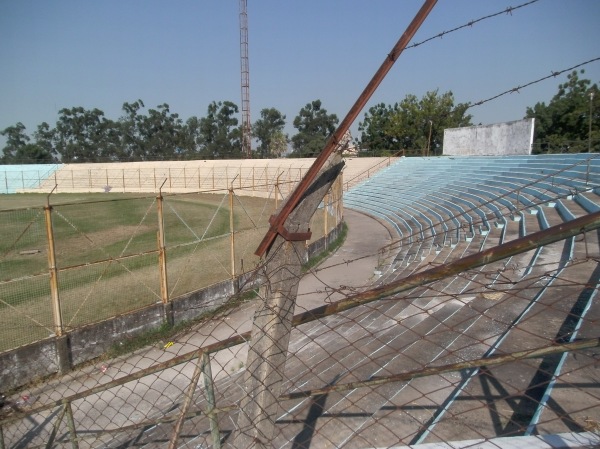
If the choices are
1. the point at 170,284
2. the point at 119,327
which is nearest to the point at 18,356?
the point at 119,327

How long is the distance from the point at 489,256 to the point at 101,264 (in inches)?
510

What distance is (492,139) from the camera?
25.9 metres

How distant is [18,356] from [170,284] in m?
4.18

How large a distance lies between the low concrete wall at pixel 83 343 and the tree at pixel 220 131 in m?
62.0

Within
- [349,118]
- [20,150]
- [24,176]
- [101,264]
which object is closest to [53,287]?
[101,264]

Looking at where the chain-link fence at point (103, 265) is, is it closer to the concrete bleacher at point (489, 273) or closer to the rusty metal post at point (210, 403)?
the rusty metal post at point (210, 403)

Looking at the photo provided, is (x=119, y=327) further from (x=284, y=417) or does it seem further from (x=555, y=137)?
(x=555, y=137)

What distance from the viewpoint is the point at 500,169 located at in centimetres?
1975

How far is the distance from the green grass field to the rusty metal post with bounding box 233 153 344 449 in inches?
234

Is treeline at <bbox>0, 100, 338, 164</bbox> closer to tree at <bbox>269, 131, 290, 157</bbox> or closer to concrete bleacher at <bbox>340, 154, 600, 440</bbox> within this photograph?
tree at <bbox>269, 131, 290, 157</bbox>

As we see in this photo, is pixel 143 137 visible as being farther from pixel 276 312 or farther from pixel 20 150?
pixel 276 312

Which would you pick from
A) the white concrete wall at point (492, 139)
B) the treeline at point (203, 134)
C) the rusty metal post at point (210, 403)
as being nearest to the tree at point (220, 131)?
the treeline at point (203, 134)

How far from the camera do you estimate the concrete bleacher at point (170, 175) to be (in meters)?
38.7

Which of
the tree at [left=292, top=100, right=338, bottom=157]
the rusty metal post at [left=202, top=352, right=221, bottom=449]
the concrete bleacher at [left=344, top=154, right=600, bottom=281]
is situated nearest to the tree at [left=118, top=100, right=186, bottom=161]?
the tree at [left=292, top=100, right=338, bottom=157]
